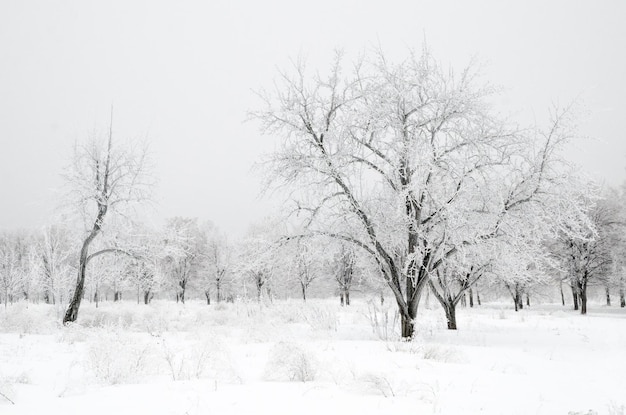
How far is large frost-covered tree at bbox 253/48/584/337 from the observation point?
10242 millimetres

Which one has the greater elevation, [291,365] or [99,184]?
[99,184]

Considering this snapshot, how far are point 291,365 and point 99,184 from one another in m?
13.9

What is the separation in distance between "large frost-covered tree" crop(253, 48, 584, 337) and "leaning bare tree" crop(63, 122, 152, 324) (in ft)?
24.9

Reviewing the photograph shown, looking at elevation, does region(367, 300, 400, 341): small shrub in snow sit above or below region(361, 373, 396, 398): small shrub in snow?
below

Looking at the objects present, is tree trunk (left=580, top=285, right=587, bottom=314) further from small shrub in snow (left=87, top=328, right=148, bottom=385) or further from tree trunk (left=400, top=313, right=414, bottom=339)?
small shrub in snow (left=87, top=328, right=148, bottom=385)

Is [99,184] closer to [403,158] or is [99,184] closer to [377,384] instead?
[403,158]

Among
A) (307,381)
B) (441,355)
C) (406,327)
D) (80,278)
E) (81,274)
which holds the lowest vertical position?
(406,327)

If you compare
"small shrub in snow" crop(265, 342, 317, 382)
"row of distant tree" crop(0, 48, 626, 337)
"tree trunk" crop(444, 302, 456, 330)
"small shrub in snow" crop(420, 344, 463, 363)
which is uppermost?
"row of distant tree" crop(0, 48, 626, 337)

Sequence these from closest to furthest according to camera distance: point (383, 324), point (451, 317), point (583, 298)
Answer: point (383, 324), point (451, 317), point (583, 298)

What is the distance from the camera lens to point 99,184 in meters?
15.9

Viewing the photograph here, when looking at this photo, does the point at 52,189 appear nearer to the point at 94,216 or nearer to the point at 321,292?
the point at 94,216

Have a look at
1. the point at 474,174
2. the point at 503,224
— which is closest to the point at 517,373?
the point at 503,224

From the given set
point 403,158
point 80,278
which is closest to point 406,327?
point 403,158

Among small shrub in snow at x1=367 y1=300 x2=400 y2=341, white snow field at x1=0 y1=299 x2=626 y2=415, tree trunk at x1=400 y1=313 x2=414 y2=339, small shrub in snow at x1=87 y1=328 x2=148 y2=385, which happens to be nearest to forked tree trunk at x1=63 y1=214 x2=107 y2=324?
white snow field at x1=0 y1=299 x2=626 y2=415
